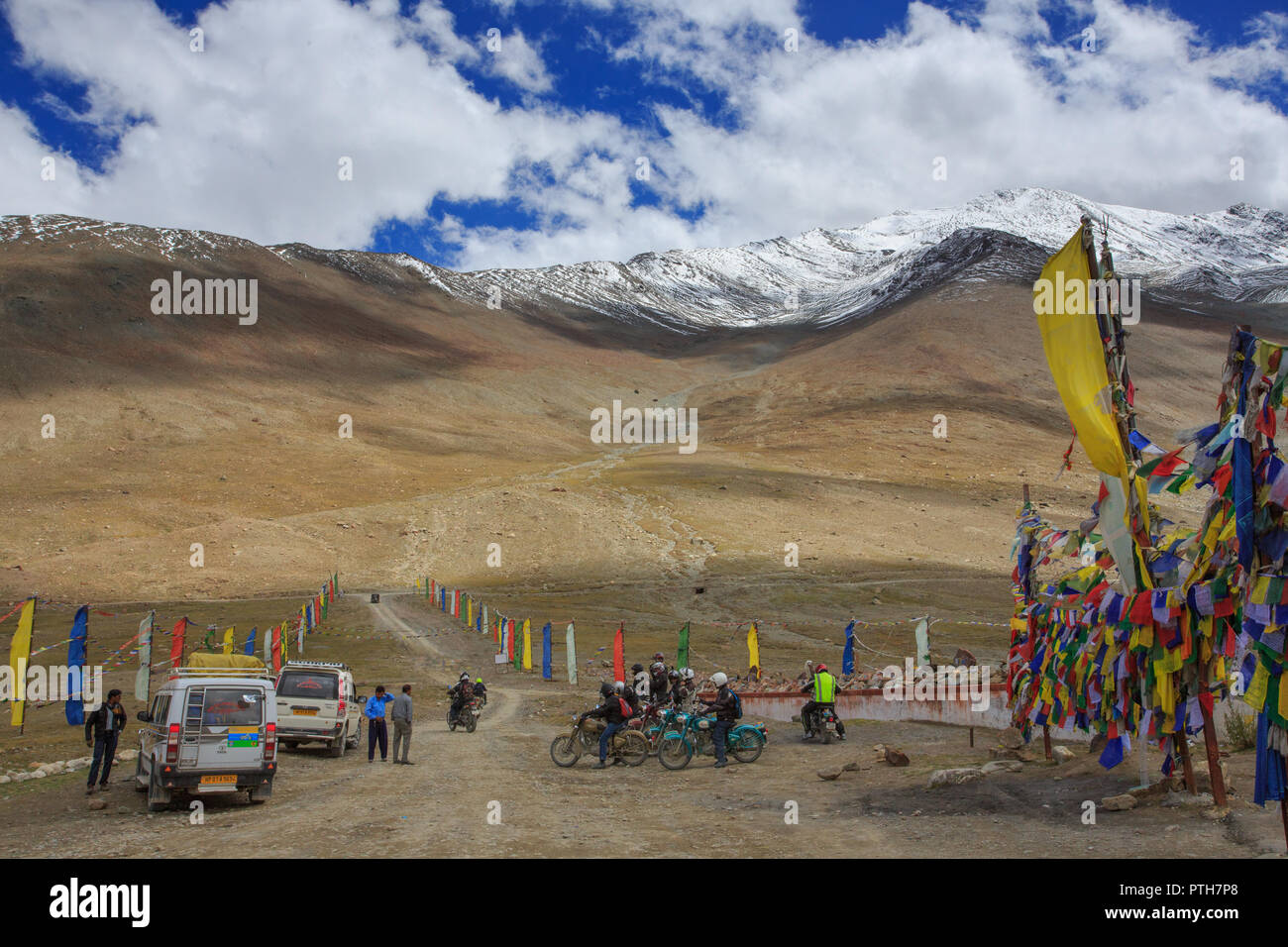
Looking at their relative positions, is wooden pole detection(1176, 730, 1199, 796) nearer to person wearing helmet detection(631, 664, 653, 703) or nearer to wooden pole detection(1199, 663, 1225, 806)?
wooden pole detection(1199, 663, 1225, 806)

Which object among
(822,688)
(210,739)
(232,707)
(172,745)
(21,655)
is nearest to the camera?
(172,745)

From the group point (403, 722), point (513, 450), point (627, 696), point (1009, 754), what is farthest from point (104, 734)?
point (513, 450)

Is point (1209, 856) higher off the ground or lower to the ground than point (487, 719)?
higher

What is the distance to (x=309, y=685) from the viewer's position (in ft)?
67.3

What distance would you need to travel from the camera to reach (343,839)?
11.4 metres

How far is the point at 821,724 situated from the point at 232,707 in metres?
11.6

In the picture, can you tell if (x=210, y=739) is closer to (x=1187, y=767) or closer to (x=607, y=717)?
(x=607, y=717)

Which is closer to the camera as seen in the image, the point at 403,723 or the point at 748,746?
the point at 748,746

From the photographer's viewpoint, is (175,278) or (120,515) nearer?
(120,515)
